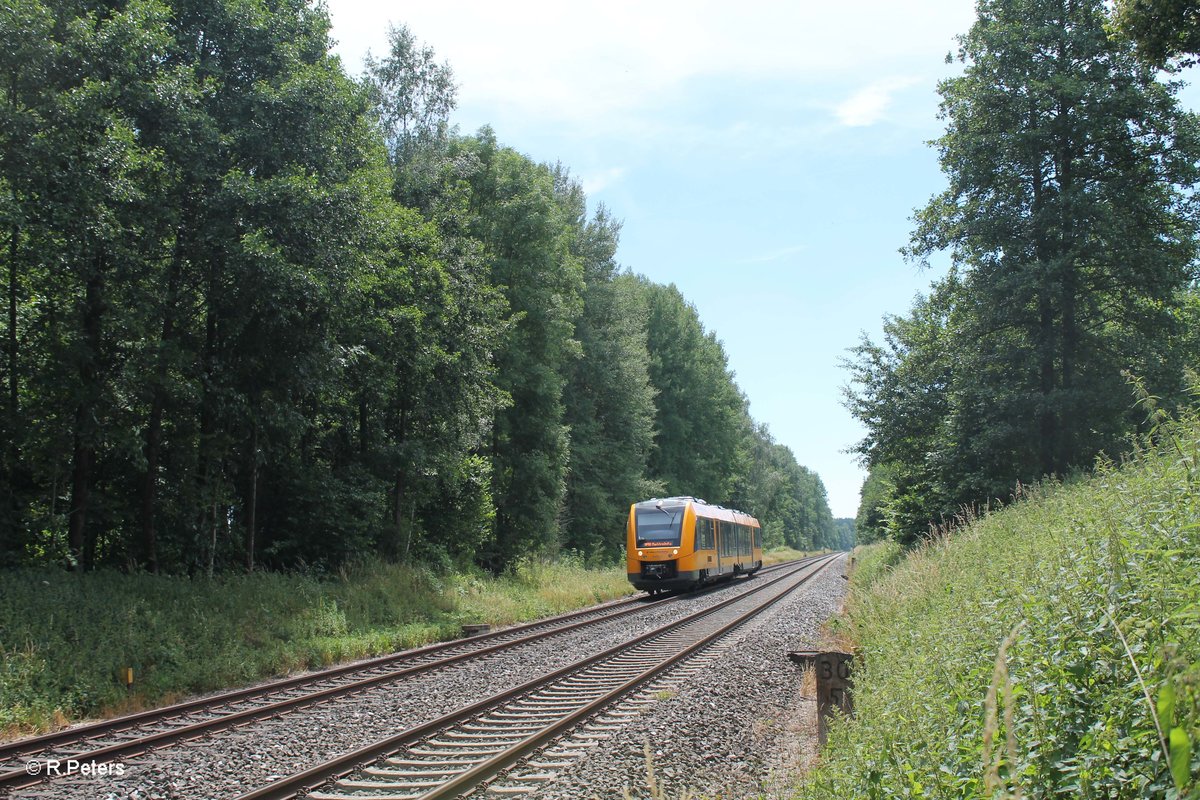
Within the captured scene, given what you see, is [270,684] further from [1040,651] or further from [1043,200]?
[1043,200]

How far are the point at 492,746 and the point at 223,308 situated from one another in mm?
10987

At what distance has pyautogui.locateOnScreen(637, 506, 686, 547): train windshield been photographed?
25.0 meters

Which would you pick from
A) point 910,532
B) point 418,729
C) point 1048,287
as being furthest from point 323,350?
point 910,532

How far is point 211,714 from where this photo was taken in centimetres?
884

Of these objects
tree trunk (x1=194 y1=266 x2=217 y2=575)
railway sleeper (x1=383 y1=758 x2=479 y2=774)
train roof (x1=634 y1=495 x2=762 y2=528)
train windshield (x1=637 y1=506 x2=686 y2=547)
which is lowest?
railway sleeper (x1=383 y1=758 x2=479 y2=774)

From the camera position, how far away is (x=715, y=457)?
193ft

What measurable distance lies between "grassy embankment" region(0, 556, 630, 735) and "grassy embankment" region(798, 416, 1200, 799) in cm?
853

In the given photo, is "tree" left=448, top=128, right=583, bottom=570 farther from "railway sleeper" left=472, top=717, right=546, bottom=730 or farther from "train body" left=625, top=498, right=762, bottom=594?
"railway sleeper" left=472, top=717, right=546, bottom=730

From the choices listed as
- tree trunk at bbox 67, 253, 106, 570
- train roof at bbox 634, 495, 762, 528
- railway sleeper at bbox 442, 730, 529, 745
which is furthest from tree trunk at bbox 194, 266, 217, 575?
train roof at bbox 634, 495, 762, 528

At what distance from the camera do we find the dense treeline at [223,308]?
40.3 feet

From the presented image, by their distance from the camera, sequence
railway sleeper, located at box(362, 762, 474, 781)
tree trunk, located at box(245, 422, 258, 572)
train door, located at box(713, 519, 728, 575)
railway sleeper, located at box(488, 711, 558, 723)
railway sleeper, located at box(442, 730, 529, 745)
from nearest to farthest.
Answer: railway sleeper, located at box(362, 762, 474, 781) → railway sleeper, located at box(442, 730, 529, 745) → railway sleeper, located at box(488, 711, 558, 723) → tree trunk, located at box(245, 422, 258, 572) → train door, located at box(713, 519, 728, 575)

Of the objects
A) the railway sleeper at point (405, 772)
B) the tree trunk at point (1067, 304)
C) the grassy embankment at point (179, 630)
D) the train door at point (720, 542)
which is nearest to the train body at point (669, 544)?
the train door at point (720, 542)

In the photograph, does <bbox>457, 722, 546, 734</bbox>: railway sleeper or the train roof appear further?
the train roof

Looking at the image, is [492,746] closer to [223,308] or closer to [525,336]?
[223,308]
